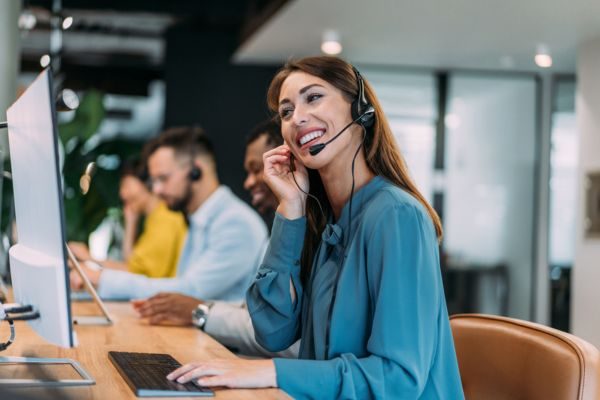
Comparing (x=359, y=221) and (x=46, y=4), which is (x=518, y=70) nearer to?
(x=46, y=4)

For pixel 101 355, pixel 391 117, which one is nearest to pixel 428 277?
pixel 101 355

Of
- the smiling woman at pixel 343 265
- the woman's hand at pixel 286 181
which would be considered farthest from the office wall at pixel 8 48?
the smiling woman at pixel 343 265

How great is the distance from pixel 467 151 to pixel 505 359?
614 centimetres

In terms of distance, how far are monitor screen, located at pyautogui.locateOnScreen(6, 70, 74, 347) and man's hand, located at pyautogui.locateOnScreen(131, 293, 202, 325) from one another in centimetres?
104

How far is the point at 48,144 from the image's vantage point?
132 centimetres

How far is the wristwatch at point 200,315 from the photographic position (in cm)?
257

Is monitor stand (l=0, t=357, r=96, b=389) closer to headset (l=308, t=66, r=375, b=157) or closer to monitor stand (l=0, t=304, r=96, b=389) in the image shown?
monitor stand (l=0, t=304, r=96, b=389)

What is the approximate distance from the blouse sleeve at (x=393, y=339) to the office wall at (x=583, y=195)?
4.65 meters

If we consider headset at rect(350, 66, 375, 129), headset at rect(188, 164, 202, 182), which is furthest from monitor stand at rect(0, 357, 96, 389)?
headset at rect(188, 164, 202, 182)

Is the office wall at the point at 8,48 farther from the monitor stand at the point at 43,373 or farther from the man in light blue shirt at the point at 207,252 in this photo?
the monitor stand at the point at 43,373

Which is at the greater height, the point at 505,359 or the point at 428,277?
the point at 428,277

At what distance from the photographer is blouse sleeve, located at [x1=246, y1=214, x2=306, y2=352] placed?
197 centimetres

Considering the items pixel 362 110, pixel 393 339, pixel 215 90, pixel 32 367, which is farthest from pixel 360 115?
pixel 215 90

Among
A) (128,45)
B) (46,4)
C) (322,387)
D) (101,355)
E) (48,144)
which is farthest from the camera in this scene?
(128,45)
